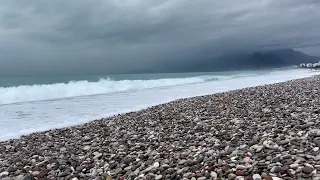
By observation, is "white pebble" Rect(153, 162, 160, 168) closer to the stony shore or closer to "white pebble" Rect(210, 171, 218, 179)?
the stony shore

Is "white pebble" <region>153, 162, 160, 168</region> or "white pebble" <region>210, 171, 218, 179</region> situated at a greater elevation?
"white pebble" <region>210, 171, 218, 179</region>

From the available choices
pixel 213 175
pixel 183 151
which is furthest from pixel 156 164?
pixel 213 175

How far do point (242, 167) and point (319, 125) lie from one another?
2.82 metres

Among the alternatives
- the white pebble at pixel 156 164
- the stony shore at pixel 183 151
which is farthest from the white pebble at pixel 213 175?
the white pebble at pixel 156 164

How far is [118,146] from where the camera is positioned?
7336 mm

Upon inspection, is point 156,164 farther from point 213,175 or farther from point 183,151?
point 213,175

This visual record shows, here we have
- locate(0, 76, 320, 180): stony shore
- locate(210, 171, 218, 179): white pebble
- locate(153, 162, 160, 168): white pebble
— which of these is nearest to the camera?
locate(210, 171, 218, 179): white pebble

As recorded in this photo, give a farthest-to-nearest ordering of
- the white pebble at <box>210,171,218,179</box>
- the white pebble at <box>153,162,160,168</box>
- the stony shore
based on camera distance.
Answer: the white pebble at <box>153,162,160,168</box>, the stony shore, the white pebble at <box>210,171,218,179</box>

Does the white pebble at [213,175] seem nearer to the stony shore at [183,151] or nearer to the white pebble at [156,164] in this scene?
the stony shore at [183,151]

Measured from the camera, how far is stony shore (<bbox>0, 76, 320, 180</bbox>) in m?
4.57

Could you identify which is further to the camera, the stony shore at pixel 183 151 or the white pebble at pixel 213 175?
the stony shore at pixel 183 151

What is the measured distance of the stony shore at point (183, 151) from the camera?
4.57 metres

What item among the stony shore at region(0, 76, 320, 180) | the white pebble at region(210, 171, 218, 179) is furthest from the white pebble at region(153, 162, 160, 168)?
the white pebble at region(210, 171, 218, 179)

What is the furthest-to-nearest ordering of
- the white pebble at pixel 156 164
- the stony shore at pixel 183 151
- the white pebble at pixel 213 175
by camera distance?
the white pebble at pixel 156 164
the stony shore at pixel 183 151
the white pebble at pixel 213 175
